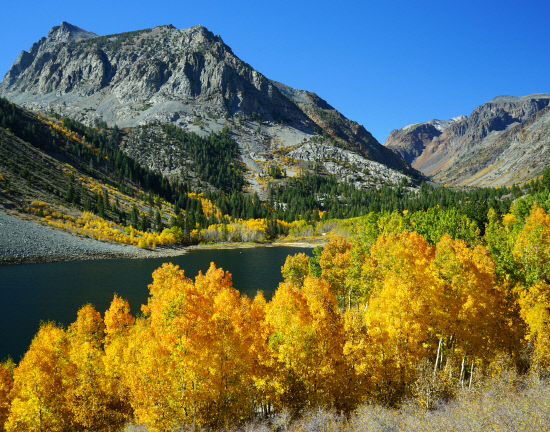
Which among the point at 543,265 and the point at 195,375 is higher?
the point at 543,265

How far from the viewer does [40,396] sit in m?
24.3

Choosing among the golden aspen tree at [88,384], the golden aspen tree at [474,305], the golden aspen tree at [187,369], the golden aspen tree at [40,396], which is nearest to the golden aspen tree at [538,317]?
the golden aspen tree at [474,305]

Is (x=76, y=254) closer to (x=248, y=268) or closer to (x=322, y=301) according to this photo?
(x=248, y=268)

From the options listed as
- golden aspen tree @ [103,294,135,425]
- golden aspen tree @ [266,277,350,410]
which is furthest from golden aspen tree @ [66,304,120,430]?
golden aspen tree @ [266,277,350,410]

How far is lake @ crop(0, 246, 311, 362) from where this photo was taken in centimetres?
5036

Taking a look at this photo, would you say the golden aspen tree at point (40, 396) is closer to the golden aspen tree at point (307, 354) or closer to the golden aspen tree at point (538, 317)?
the golden aspen tree at point (307, 354)

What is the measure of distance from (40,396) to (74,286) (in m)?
58.6

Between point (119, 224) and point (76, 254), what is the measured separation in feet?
149

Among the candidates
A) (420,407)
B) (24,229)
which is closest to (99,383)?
(420,407)

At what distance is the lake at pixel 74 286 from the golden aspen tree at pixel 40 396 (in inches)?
708

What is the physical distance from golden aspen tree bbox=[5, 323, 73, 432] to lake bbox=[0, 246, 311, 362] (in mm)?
17987

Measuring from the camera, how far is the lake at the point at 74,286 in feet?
165

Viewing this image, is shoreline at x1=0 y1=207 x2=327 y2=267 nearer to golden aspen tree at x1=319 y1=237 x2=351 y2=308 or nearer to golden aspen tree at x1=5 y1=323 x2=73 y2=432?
golden aspen tree at x1=5 y1=323 x2=73 y2=432

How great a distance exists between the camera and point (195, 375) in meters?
20.8
